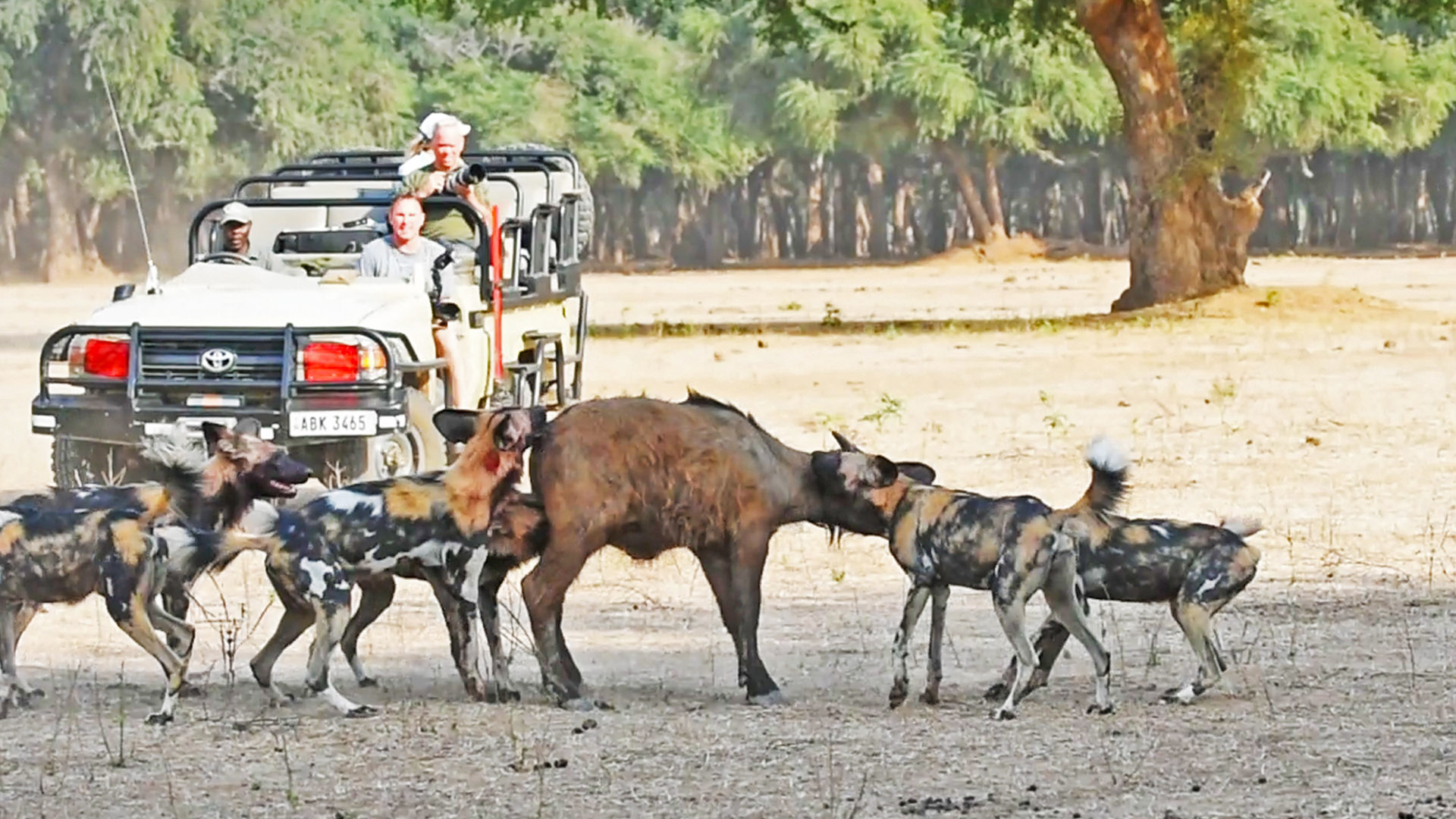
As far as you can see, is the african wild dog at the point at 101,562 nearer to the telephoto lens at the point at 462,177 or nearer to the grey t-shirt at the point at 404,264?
the grey t-shirt at the point at 404,264

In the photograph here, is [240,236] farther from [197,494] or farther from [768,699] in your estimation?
[768,699]

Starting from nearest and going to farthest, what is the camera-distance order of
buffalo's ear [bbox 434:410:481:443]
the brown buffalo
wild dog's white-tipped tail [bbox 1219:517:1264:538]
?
wild dog's white-tipped tail [bbox 1219:517:1264:538] → the brown buffalo → buffalo's ear [bbox 434:410:481:443]

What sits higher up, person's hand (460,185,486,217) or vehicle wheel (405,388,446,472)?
person's hand (460,185,486,217)

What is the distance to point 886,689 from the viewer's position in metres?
9.84

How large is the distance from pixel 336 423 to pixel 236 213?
2.06 meters

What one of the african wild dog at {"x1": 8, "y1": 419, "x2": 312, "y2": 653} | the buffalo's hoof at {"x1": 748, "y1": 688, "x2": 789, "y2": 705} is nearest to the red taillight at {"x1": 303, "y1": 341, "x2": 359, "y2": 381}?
the african wild dog at {"x1": 8, "y1": 419, "x2": 312, "y2": 653}

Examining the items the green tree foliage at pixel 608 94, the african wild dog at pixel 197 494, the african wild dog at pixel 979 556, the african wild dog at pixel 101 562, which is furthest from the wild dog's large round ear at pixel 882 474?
the green tree foliage at pixel 608 94

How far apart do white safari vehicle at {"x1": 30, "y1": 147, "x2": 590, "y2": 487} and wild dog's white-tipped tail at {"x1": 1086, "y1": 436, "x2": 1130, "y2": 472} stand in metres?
4.73

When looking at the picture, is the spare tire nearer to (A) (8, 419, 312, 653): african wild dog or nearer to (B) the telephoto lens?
(B) the telephoto lens

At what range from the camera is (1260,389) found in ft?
69.8

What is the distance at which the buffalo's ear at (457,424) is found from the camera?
9.84 meters

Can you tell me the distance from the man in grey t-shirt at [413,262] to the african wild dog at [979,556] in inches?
205

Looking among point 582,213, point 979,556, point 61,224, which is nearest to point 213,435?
point 979,556

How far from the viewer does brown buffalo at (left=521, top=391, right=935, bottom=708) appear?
31.5 feet
